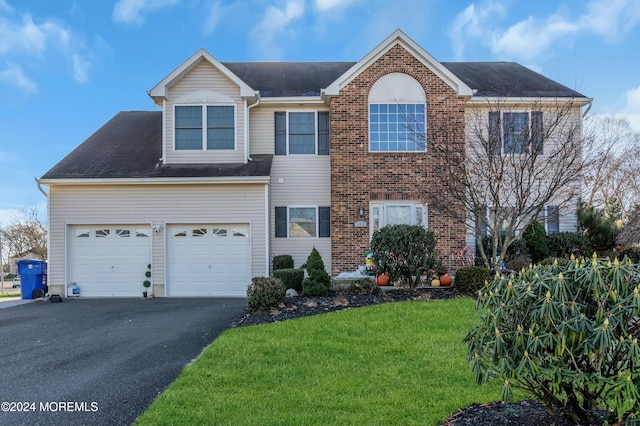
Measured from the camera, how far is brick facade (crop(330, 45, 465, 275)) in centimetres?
1455

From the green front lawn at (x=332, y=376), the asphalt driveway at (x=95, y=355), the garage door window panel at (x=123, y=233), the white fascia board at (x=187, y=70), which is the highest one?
the white fascia board at (x=187, y=70)

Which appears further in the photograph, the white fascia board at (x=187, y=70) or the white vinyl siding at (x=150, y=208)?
the white fascia board at (x=187, y=70)

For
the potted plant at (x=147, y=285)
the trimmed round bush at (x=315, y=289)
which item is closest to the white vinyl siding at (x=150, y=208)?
the potted plant at (x=147, y=285)

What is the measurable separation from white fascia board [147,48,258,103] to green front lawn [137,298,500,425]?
351 inches

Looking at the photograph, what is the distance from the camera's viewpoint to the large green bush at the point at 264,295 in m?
9.72

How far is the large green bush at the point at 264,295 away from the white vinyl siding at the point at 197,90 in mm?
6186

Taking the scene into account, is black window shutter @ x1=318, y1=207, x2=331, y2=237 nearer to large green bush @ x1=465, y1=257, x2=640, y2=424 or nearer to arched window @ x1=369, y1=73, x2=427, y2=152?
arched window @ x1=369, y1=73, x2=427, y2=152

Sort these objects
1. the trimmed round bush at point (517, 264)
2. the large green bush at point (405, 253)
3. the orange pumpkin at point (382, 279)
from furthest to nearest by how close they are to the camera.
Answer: the trimmed round bush at point (517, 264) → the orange pumpkin at point (382, 279) → the large green bush at point (405, 253)

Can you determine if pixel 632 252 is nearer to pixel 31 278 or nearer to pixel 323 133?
pixel 323 133

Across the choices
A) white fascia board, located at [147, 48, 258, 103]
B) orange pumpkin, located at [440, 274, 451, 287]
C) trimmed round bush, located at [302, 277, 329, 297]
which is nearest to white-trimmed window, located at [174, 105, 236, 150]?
white fascia board, located at [147, 48, 258, 103]

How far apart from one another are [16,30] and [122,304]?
945 centimetres

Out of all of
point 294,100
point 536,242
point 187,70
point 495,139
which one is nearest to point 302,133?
point 294,100

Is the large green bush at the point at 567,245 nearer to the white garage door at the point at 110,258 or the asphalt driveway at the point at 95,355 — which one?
the asphalt driveway at the point at 95,355

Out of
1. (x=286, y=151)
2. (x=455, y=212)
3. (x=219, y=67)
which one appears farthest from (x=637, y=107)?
(x=219, y=67)
